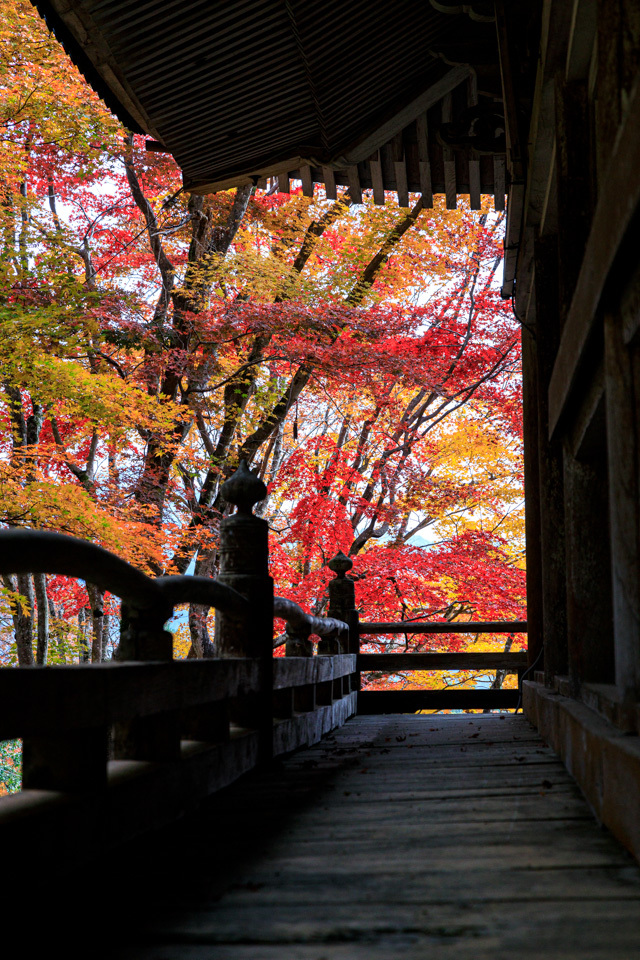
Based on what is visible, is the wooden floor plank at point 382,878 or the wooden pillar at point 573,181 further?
the wooden pillar at point 573,181

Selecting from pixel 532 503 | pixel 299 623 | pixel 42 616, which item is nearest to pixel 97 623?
pixel 42 616

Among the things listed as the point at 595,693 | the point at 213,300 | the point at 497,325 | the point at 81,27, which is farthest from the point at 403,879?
the point at 497,325

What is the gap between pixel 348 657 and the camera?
291 inches

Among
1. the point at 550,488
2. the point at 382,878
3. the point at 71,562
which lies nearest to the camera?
the point at 382,878

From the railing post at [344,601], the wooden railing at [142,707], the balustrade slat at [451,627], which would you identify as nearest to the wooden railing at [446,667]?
the balustrade slat at [451,627]

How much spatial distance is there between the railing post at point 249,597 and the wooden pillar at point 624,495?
1.93m

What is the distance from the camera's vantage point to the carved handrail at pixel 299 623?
469 centimetres

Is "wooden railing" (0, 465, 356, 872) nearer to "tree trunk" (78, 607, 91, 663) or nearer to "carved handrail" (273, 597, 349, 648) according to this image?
"carved handrail" (273, 597, 349, 648)

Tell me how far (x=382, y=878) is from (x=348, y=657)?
536 cm

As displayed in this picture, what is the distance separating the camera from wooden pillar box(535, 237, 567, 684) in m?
5.16

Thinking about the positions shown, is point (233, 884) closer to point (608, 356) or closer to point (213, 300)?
point (608, 356)

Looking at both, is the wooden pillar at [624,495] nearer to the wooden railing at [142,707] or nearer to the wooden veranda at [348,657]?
the wooden veranda at [348,657]

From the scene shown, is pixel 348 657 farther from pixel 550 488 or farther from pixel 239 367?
pixel 239 367

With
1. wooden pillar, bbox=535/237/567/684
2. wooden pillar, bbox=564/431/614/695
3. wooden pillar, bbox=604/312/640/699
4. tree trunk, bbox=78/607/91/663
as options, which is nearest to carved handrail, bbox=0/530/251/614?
wooden pillar, bbox=604/312/640/699
